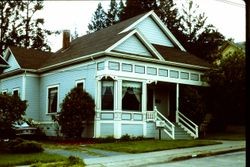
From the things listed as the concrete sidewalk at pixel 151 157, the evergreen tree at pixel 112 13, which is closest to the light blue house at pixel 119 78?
the concrete sidewalk at pixel 151 157

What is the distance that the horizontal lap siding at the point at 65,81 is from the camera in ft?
80.8

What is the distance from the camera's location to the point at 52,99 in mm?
28750

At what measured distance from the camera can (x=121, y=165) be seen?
13766mm

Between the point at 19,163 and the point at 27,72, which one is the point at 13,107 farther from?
the point at 27,72

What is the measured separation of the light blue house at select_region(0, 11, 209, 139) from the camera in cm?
2377

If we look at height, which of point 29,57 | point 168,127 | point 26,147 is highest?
point 29,57

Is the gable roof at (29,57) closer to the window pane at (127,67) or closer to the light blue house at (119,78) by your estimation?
the light blue house at (119,78)

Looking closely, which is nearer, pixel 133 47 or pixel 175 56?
pixel 133 47

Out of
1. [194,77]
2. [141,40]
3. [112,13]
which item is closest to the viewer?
[141,40]

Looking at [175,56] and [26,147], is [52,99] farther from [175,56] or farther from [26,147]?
[26,147]

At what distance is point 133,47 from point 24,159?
1224 centimetres

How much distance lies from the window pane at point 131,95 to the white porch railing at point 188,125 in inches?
134

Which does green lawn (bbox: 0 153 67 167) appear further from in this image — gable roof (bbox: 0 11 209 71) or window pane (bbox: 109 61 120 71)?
A: gable roof (bbox: 0 11 209 71)

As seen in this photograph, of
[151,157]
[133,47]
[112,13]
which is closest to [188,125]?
[133,47]
